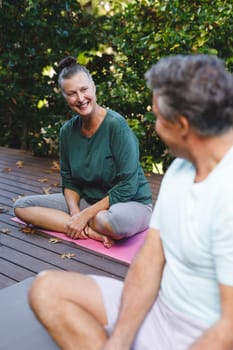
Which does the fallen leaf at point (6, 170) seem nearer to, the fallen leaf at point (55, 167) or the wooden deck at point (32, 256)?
the fallen leaf at point (55, 167)

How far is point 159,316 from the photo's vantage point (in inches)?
52.2

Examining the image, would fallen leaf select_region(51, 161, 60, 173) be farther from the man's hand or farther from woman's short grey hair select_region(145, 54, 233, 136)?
woman's short grey hair select_region(145, 54, 233, 136)

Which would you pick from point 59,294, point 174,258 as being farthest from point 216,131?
point 59,294

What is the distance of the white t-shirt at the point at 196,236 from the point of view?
1.08 meters

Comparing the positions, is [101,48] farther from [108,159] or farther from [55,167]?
[108,159]

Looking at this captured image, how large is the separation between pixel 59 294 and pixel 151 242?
32 centimetres

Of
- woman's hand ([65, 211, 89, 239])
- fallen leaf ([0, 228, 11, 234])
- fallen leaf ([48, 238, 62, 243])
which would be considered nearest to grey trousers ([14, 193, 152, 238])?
woman's hand ([65, 211, 89, 239])

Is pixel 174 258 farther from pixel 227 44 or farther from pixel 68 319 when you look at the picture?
pixel 227 44

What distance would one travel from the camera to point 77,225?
108 inches

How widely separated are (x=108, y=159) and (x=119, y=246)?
19.8 inches

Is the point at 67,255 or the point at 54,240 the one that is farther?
the point at 54,240

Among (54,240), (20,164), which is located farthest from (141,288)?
(20,164)

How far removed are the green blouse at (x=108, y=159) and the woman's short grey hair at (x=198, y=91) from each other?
1.53 metres

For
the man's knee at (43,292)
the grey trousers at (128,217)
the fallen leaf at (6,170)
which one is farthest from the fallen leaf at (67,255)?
the fallen leaf at (6,170)
